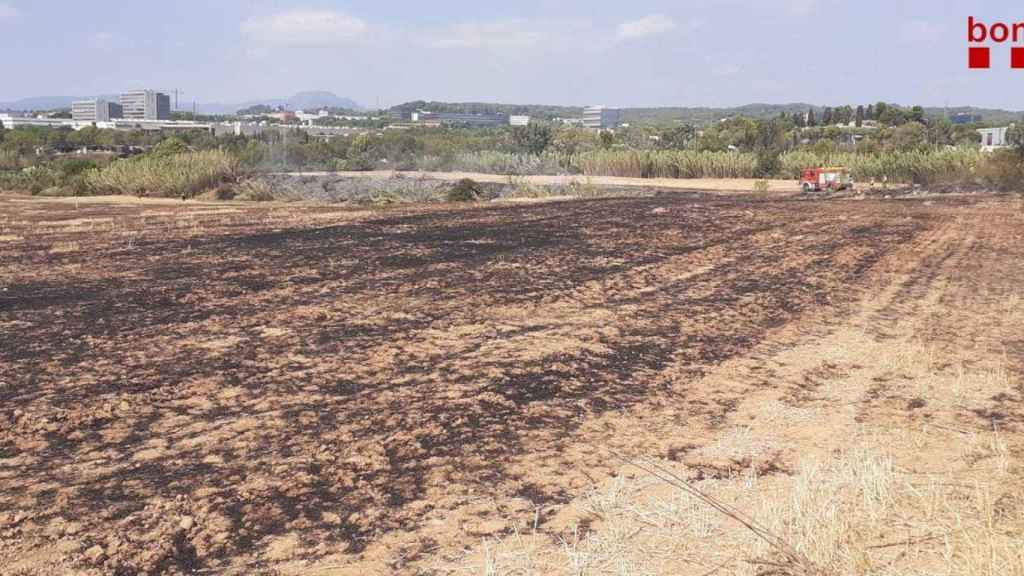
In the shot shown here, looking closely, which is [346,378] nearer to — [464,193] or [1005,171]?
[464,193]

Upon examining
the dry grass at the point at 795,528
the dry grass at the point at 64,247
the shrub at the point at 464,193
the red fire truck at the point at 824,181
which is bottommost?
the dry grass at the point at 795,528

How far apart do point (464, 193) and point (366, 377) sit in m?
25.8

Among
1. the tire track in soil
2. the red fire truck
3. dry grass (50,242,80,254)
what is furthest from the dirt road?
the tire track in soil

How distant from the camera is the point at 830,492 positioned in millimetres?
4934

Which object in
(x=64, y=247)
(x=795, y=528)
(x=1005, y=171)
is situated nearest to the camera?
(x=795, y=528)

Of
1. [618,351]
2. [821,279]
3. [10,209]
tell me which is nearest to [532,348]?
[618,351]

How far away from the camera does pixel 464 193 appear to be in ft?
108

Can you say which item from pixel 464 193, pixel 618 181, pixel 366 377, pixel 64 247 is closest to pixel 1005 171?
pixel 618 181

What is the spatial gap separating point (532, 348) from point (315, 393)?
7.59ft

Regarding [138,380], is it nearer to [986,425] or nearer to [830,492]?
[830,492]

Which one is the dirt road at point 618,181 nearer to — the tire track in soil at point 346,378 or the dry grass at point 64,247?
the dry grass at point 64,247

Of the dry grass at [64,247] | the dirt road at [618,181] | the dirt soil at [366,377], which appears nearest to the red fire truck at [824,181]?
the dirt road at [618,181]

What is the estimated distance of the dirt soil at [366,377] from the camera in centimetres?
468

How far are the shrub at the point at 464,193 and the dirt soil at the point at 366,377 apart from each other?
51.3ft
